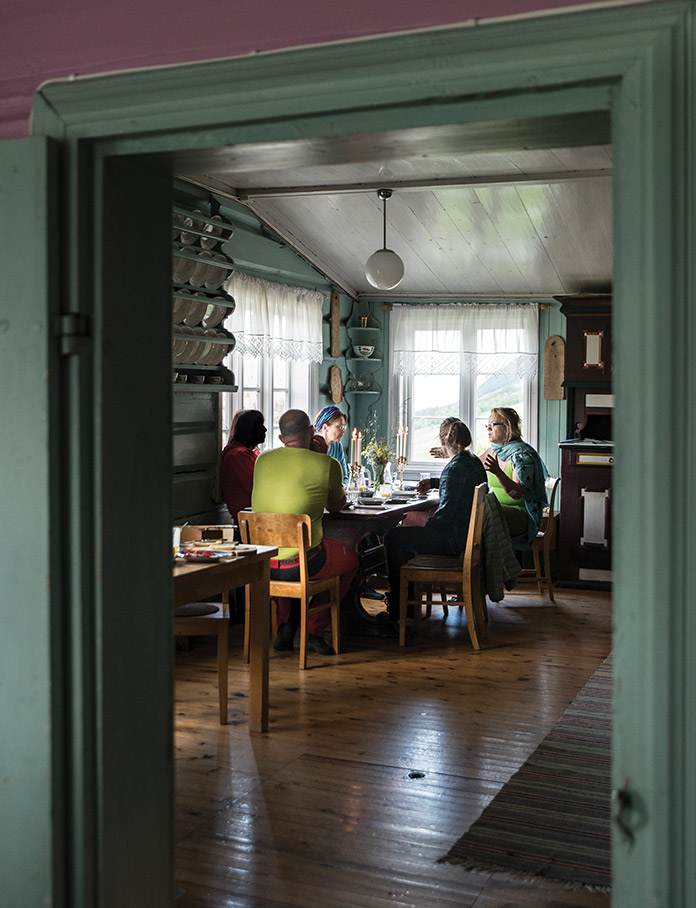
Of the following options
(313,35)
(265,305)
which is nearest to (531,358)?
(265,305)

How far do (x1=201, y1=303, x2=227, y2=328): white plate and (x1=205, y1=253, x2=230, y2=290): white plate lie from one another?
138 millimetres

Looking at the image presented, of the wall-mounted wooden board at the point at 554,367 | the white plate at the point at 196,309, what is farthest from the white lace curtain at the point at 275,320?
the wall-mounted wooden board at the point at 554,367

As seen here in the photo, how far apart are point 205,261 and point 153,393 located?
4015 mm

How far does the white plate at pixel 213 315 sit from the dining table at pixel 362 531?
146cm

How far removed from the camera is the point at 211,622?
13.7 feet

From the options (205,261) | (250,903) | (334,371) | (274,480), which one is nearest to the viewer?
(250,903)

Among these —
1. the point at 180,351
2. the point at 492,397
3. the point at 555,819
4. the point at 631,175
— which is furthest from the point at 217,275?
the point at 631,175

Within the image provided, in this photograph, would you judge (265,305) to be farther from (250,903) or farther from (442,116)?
(442,116)

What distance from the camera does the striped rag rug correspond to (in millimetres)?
2945

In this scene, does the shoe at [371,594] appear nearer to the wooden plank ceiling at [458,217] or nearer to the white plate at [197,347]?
the white plate at [197,347]

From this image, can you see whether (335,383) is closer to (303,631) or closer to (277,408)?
(277,408)

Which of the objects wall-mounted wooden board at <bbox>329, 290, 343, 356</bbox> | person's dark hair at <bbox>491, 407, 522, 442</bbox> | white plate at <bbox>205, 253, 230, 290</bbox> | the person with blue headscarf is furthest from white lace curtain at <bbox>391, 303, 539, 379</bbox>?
white plate at <bbox>205, 253, 230, 290</bbox>

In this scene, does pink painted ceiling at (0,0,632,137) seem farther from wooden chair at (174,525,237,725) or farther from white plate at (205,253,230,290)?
white plate at (205,253,230,290)

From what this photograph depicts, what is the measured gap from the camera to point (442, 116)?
152cm
